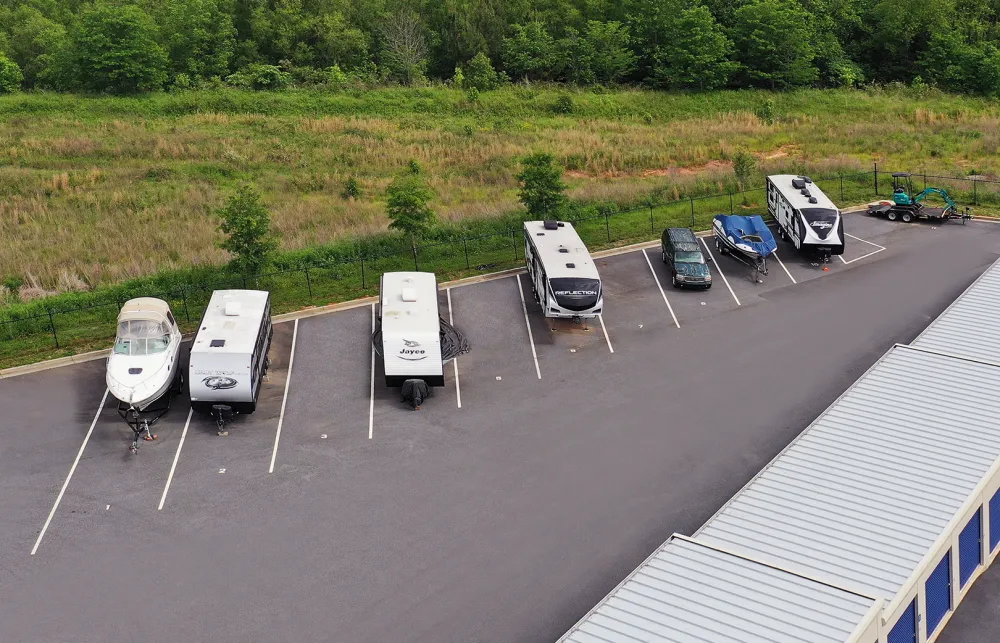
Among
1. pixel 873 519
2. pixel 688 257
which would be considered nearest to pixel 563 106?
pixel 688 257

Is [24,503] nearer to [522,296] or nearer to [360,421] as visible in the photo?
[360,421]

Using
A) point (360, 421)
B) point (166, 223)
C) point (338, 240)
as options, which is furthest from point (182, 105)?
point (360, 421)

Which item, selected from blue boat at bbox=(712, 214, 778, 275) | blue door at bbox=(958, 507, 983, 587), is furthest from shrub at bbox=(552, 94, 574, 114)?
blue door at bbox=(958, 507, 983, 587)

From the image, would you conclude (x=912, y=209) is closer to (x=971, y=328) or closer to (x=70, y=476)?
(x=971, y=328)

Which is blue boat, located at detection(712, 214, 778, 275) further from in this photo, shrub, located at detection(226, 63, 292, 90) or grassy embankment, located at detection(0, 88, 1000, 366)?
shrub, located at detection(226, 63, 292, 90)

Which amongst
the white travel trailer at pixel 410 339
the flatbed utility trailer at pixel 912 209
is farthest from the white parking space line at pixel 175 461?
the flatbed utility trailer at pixel 912 209

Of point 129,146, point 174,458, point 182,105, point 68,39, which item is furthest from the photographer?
point 68,39

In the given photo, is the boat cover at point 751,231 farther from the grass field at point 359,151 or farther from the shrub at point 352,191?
the shrub at point 352,191
